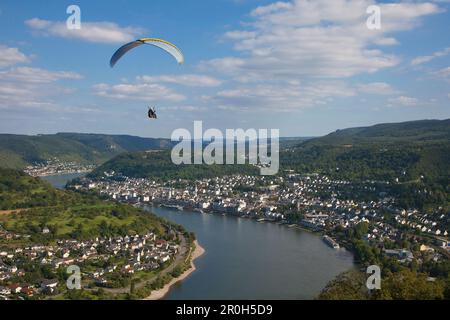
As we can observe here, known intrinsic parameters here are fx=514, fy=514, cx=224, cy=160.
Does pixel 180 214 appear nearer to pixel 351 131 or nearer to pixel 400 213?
pixel 400 213

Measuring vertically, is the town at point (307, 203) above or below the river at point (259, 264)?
above

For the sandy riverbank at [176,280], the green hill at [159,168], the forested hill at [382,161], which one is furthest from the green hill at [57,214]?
the green hill at [159,168]

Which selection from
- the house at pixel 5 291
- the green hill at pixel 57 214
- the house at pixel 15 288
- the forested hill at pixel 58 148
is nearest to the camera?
the house at pixel 5 291

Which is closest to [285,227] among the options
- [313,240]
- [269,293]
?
[313,240]

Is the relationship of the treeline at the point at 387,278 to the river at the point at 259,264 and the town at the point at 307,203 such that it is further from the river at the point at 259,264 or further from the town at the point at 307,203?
the river at the point at 259,264

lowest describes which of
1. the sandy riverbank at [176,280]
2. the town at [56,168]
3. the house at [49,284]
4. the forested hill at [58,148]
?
the sandy riverbank at [176,280]
